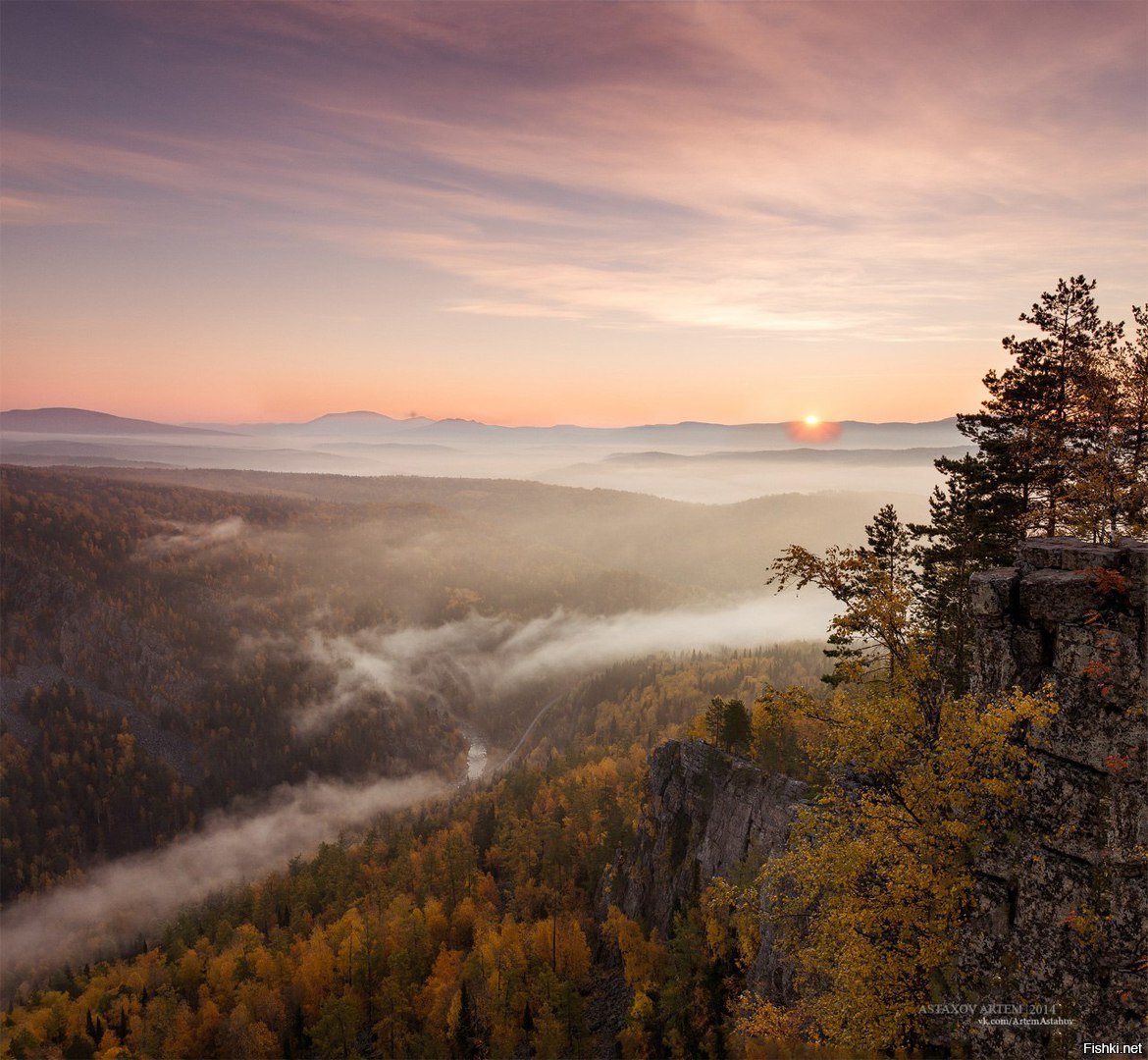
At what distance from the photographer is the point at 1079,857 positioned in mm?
17141

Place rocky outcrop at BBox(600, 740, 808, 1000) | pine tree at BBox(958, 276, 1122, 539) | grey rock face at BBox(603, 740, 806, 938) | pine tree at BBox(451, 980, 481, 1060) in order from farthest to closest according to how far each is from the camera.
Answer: pine tree at BBox(451, 980, 481, 1060), grey rock face at BBox(603, 740, 806, 938), rocky outcrop at BBox(600, 740, 808, 1000), pine tree at BBox(958, 276, 1122, 539)

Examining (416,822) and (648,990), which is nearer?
(648,990)

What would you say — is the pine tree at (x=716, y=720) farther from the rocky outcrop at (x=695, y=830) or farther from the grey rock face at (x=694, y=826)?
the rocky outcrop at (x=695, y=830)

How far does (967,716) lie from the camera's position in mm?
16766

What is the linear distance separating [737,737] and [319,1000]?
207 ft

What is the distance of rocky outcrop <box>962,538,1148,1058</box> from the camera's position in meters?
16.6

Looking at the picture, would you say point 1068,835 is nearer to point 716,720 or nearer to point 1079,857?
point 1079,857

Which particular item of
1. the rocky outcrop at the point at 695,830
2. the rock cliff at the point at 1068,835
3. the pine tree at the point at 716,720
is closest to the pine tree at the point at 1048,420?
the rock cliff at the point at 1068,835

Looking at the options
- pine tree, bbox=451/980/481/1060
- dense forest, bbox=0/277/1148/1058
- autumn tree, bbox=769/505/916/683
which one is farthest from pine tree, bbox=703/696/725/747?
autumn tree, bbox=769/505/916/683

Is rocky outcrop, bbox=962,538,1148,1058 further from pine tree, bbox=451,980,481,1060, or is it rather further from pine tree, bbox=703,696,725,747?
pine tree, bbox=451,980,481,1060

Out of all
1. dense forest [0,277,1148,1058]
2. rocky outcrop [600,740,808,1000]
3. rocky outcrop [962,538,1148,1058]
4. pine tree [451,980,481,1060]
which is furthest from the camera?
pine tree [451,980,481,1060]

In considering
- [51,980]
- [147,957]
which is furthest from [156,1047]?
[51,980]

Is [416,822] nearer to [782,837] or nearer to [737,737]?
[737,737]

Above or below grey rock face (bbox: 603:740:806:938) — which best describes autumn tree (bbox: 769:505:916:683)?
above
